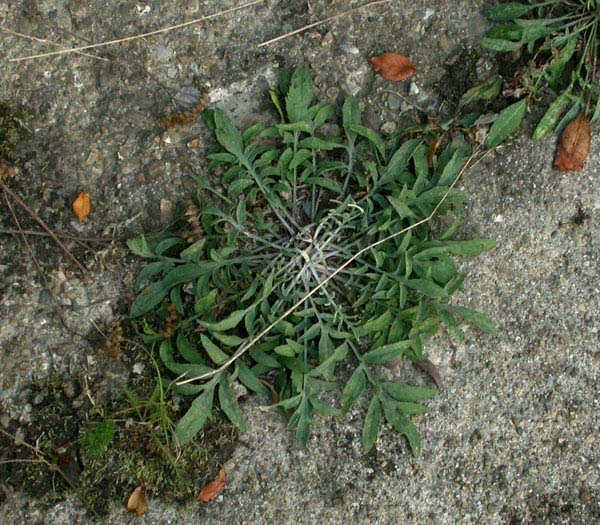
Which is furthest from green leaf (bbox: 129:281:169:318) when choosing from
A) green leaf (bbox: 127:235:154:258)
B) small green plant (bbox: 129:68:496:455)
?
green leaf (bbox: 127:235:154:258)

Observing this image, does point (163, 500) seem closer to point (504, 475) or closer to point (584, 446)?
point (504, 475)

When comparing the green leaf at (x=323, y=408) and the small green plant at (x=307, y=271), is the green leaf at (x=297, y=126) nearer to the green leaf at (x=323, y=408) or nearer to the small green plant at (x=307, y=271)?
the small green plant at (x=307, y=271)

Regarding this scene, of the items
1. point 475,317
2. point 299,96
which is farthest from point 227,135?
point 475,317

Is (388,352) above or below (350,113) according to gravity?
below

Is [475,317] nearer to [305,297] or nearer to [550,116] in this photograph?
[305,297]

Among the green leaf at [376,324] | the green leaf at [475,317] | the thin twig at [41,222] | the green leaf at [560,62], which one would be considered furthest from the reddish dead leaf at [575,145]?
the thin twig at [41,222]

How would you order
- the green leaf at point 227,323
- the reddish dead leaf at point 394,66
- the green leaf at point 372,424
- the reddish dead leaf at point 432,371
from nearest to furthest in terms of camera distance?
1. the green leaf at point 227,323
2. the green leaf at point 372,424
3. the reddish dead leaf at point 432,371
4. the reddish dead leaf at point 394,66

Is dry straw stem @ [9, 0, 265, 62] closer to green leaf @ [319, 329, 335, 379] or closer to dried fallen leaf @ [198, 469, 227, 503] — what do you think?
green leaf @ [319, 329, 335, 379]
